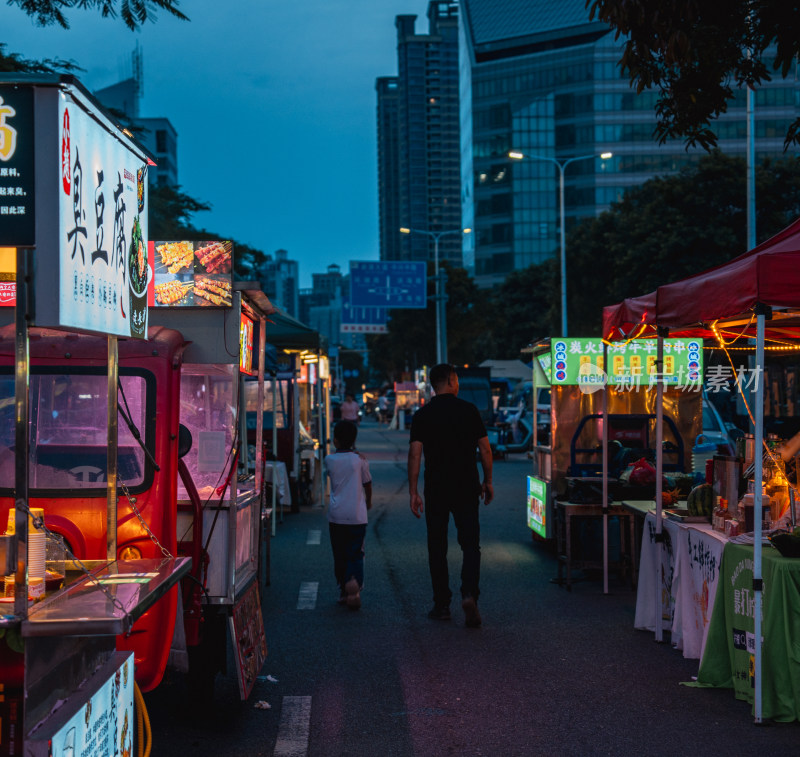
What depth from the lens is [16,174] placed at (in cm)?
302

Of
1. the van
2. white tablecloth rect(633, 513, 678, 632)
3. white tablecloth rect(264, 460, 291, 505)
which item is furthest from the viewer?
the van

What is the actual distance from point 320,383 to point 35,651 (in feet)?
49.0

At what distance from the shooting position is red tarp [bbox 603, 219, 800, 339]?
17.9 ft

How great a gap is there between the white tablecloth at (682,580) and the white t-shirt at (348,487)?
2378 millimetres

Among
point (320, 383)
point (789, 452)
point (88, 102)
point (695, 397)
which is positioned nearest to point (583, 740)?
point (789, 452)

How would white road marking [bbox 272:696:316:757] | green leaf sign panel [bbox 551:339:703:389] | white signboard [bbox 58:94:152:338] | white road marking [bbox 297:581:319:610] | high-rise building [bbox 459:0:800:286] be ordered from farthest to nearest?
1. high-rise building [bbox 459:0:800:286]
2. green leaf sign panel [bbox 551:339:703:389]
3. white road marking [bbox 297:581:319:610]
4. white road marking [bbox 272:696:316:757]
5. white signboard [bbox 58:94:152:338]

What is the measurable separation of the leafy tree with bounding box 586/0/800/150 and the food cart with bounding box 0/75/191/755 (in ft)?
14.1

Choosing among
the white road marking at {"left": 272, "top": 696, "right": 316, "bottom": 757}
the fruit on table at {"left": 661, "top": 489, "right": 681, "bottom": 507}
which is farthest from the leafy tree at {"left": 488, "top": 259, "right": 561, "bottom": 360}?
the white road marking at {"left": 272, "top": 696, "right": 316, "bottom": 757}

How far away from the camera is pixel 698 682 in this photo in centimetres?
615

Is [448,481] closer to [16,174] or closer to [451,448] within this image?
[451,448]

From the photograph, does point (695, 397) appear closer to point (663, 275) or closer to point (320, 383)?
point (320, 383)

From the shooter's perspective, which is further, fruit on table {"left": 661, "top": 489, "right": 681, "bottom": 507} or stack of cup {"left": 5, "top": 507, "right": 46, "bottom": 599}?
fruit on table {"left": 661, "top": 489, "right": 681, "bottom": 507}

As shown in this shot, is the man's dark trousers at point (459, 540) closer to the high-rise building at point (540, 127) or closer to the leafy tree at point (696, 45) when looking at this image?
the leafy tree at point (696, 45)

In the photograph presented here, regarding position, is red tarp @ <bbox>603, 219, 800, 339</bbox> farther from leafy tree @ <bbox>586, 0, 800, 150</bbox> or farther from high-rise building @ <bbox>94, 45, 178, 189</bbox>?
high-rise building @ <bbox>94, 45, 178, 189</bbox>
